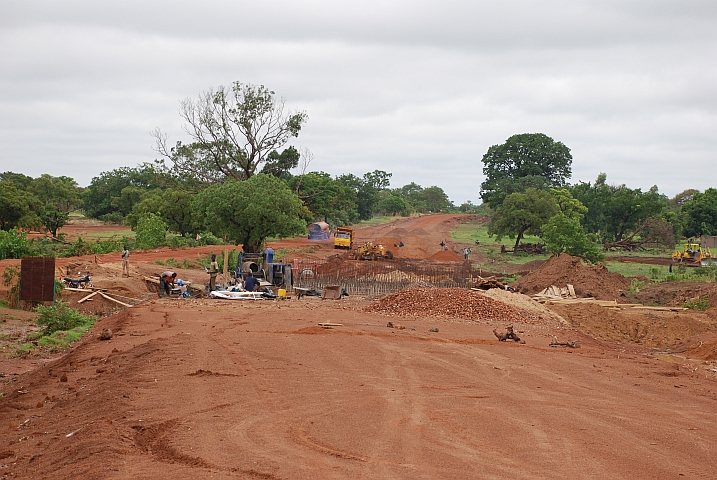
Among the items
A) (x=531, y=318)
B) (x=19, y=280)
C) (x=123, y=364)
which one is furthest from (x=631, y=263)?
(x=123, y=364)

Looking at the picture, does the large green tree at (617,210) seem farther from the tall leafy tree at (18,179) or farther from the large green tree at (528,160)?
the tall leafy tree at (18,179)

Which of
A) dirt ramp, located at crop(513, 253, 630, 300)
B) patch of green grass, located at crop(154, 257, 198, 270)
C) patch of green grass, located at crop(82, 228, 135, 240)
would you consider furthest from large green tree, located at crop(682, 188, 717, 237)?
patch of green grass, located at crop(82, 228, 135, 240)

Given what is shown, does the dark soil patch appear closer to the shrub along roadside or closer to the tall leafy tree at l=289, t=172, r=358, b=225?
the shrub along roadside

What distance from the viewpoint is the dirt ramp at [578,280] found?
103ft

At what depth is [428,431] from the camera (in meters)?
9.41

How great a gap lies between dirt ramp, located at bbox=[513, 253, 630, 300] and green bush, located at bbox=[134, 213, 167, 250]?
25735mm

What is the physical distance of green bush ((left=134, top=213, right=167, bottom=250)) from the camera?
49.0 meters

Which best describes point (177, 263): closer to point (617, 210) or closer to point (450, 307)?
point (450, 307)

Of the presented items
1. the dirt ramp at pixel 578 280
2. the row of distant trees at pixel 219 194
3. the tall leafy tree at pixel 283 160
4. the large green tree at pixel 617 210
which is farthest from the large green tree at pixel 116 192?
the dirt ramp at pixel 578 280

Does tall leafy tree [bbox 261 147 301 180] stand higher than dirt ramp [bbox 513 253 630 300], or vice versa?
tall leafy tree [bbox 261 147 301 180]

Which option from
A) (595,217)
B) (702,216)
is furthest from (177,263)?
(702,216)

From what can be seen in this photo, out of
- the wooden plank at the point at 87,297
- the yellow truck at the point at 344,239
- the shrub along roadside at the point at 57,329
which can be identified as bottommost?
the shrub along roadside at the point at 57,329

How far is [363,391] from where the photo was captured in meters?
11.8

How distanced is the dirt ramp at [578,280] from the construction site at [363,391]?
4932 millimetres
